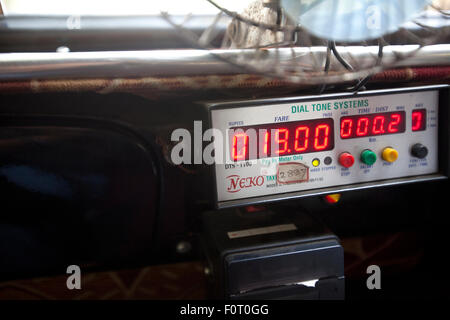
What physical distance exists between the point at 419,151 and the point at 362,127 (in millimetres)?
145

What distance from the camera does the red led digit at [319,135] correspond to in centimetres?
72

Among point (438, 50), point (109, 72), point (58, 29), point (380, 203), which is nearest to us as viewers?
point (109, 72)

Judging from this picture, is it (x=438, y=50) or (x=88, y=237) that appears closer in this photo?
(x=438, y=50)

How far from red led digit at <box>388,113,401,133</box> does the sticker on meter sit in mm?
212

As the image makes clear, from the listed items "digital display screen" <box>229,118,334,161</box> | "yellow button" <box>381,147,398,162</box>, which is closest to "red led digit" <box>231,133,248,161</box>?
"digital display screen" <box>229,118,334,161</box>

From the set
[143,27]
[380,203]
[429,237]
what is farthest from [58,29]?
[429,237]

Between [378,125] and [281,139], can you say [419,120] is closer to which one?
[378,125]

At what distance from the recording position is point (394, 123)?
2.49 feet

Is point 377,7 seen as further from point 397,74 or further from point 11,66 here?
point 11,66

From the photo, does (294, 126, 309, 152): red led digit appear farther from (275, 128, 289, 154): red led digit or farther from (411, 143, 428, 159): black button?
(411, 143, 428, 159): black button

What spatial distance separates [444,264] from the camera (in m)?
1.18

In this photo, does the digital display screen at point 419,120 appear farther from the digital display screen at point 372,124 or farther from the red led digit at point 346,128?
the red led digit at point 346,128
